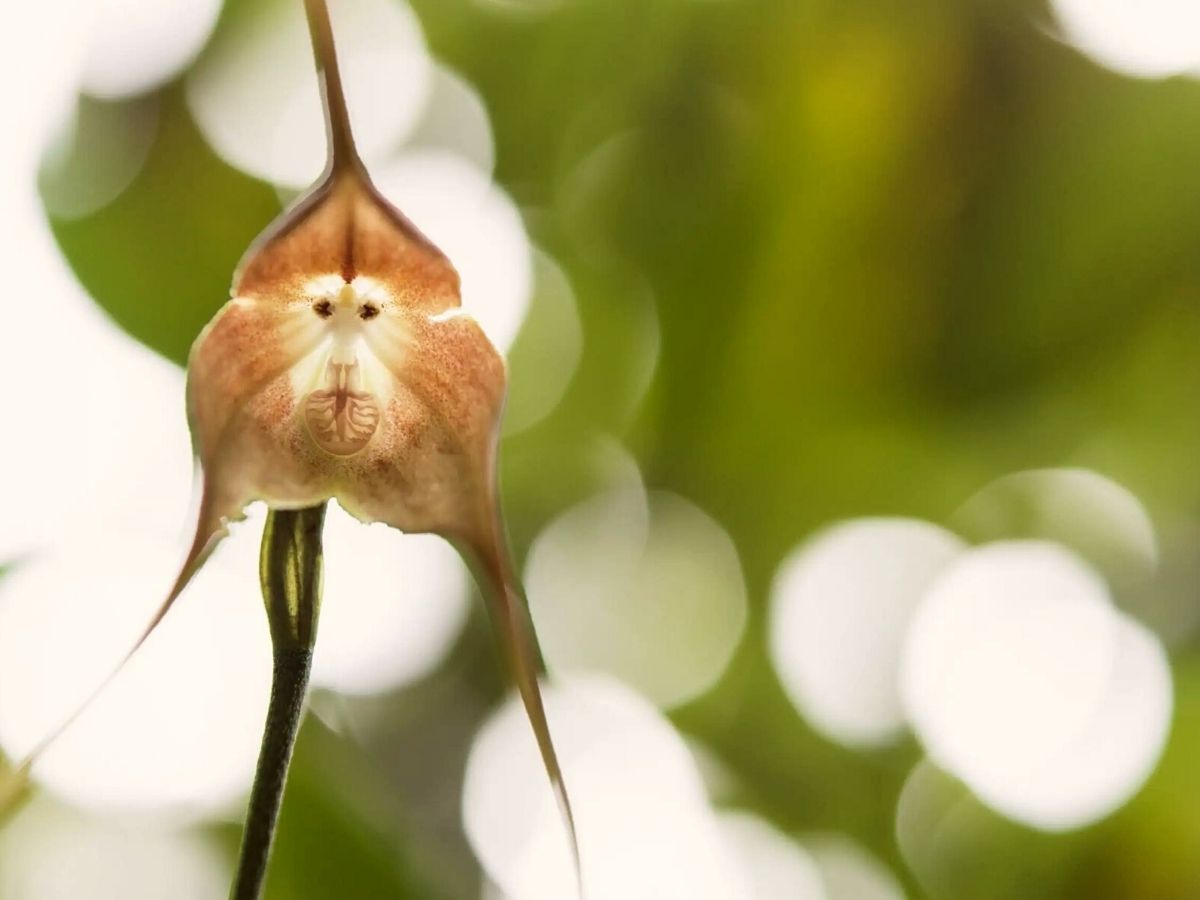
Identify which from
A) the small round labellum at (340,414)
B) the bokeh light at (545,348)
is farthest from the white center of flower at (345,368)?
the bokeh light at (545,348)

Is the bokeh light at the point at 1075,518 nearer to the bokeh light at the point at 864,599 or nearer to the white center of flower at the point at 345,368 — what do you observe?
the bokeh light at the point at 864,599

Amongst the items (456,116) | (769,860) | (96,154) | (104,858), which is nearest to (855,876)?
(769,860)

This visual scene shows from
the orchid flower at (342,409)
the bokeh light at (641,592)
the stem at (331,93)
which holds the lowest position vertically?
the orchid flower at (342,409)

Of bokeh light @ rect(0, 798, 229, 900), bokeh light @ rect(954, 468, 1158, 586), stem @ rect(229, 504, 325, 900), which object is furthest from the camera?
bokeh light @ rect(954, 468, 1158, 586)

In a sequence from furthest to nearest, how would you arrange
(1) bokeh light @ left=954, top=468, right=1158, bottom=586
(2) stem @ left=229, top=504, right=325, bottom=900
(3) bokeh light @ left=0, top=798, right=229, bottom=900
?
(1) bokeh light @ left=954, top=468, right=1158, bottom=586
(3) bokeh light @ left=0, top=798, right=229, bottom=900
(2) stem @ left=229, top=504, right=325, bottom=900

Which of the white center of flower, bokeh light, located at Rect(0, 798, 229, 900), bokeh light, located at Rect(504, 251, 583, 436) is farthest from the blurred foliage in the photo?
the white center of flower

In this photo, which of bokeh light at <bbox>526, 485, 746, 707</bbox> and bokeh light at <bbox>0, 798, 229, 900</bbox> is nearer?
bokeh light at <bbox>0, 798, 229, 900</bbox>

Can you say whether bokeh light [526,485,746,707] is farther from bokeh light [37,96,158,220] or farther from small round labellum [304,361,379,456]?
small round labellum [304,361,379,456]

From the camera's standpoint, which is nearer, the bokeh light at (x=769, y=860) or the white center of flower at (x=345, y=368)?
the white center of flower at (x=345, y=368)
